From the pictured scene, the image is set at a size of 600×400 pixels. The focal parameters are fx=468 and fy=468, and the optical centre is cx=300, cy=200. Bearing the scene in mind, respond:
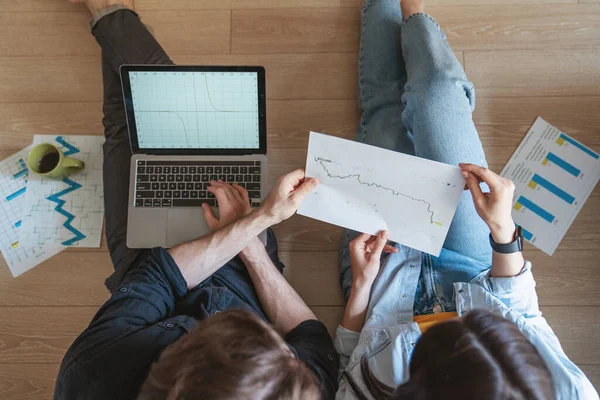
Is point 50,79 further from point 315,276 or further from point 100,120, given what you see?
point 315,276

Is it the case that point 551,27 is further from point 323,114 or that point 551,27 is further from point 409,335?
point 409,335

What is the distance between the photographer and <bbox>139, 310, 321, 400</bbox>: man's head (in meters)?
0.57

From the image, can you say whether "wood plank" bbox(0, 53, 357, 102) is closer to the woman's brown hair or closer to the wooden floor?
the wooden floor

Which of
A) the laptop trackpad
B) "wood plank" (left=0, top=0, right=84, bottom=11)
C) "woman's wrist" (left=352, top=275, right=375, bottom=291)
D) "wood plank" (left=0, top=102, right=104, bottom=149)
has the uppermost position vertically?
"wood plank" (left=0, top=0, right=84, bottom=11)

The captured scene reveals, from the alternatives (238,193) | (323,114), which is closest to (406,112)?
(323,114)

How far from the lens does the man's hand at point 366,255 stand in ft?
2.98

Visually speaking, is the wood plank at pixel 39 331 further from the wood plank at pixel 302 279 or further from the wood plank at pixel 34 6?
the wood plank at pixel 34 6

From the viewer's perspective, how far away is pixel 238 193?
0.98 m

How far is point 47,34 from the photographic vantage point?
1.27 meters

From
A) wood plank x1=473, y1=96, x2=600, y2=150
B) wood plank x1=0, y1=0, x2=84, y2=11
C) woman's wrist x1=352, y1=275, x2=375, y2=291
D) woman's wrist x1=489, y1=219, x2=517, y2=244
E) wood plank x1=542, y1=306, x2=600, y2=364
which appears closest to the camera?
woman's wrist x1=489, y1=219, x2=517, y2=244

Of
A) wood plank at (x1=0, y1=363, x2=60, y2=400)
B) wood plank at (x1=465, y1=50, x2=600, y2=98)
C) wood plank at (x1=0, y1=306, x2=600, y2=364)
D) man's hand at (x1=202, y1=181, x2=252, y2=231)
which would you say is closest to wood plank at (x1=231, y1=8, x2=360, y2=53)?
wood plank at (x1=465, y1=50, x2=600, y2=98)

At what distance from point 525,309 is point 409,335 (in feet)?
0.73

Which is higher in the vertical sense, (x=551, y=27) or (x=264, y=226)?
(x=551, y=27)

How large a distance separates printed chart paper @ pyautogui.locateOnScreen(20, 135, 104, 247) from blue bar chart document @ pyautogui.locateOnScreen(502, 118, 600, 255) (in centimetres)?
102
